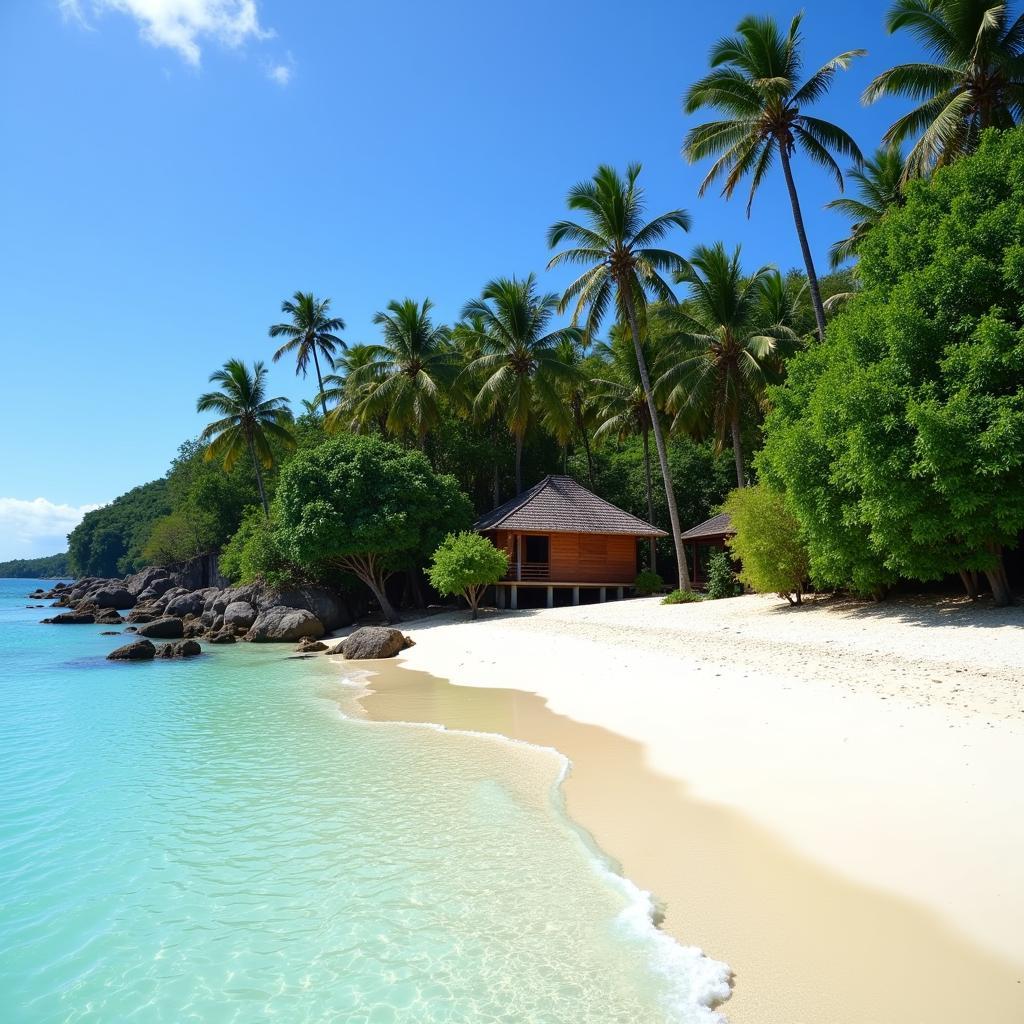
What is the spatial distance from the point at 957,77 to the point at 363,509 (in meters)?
21.3

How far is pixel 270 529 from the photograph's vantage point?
97.5ft

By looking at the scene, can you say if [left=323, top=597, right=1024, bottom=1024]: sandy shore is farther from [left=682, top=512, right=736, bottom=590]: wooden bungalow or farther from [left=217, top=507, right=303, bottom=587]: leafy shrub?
[left=217, top=507, right=303, bottom=587]: leafy shrub

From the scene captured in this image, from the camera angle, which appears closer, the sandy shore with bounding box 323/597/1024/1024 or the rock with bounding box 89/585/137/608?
the sandy shore with bounding box 323/597/1024/1024

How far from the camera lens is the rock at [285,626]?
26000mm

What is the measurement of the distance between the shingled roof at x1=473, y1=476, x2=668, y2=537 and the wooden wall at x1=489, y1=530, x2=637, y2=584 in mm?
597

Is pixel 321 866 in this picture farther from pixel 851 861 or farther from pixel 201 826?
pixel 851 861

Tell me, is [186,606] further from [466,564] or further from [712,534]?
[712,534]

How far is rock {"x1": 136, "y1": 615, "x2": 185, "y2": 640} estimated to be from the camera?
30.4 metres

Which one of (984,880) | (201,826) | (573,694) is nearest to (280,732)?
(201,826)

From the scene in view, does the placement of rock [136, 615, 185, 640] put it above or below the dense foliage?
below

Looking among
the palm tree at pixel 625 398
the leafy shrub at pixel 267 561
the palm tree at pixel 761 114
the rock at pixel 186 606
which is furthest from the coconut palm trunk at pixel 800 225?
the rock at pixel 186 606

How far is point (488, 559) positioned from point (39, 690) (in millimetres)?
13098

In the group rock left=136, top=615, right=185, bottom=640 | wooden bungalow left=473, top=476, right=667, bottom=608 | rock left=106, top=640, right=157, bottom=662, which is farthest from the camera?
rock left=136, top=615, right=185, bottom=640

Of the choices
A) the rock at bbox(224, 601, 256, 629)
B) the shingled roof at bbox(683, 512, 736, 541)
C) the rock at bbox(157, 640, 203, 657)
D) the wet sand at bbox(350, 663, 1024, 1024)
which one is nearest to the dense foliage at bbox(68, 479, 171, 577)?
the rock at bbox(224, 601, 256, 629)
